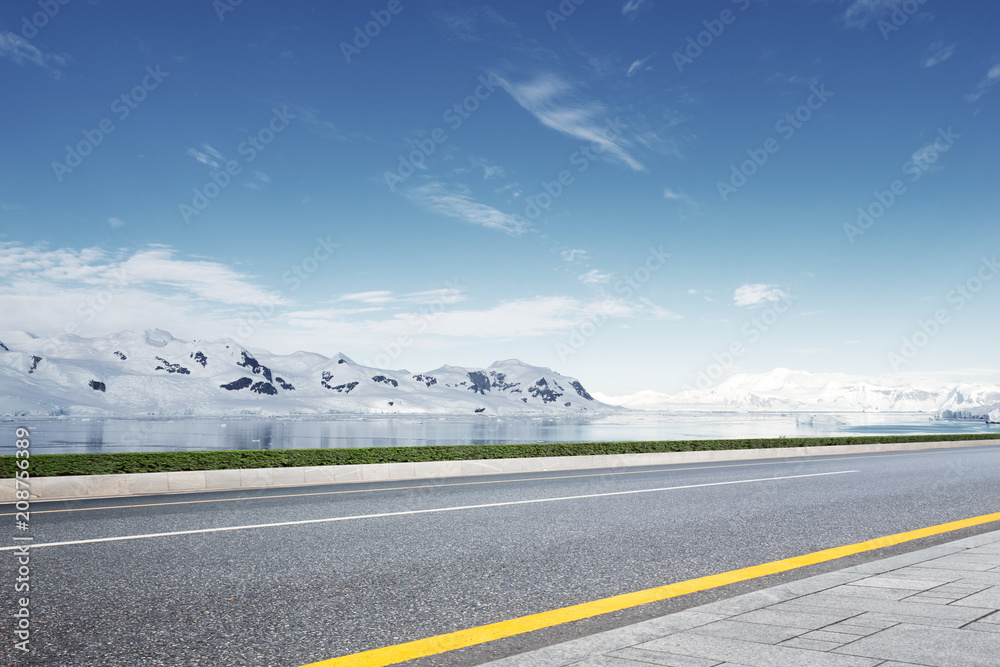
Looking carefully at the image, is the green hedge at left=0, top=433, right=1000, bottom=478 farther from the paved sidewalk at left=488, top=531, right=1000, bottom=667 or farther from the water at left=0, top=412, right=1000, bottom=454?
the water at left=0, top=412, right=1000, bottom=454

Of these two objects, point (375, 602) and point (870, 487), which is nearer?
point (375, 602)

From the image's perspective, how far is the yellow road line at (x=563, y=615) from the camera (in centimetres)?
364

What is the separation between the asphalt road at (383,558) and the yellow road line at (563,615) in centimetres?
10

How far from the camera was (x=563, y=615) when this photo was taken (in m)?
4.41

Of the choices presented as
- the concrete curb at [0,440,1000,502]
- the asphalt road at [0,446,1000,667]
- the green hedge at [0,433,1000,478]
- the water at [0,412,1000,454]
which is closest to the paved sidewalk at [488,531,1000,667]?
the asphalt road at [0,446,1000,667]

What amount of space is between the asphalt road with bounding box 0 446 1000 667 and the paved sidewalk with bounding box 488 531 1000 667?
0.44 metres

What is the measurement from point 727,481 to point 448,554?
8951 millimetres

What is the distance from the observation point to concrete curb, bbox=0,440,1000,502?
11.7 metres

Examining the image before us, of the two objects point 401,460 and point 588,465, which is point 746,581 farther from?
point 588,465

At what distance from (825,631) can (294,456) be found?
13.0m

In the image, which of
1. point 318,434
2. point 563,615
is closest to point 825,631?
point 563,615

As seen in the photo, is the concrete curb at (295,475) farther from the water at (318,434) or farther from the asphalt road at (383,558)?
the water at (318,434)

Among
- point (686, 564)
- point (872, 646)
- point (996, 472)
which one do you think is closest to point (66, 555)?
A: point (686, 564)

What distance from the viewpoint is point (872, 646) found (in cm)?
347
